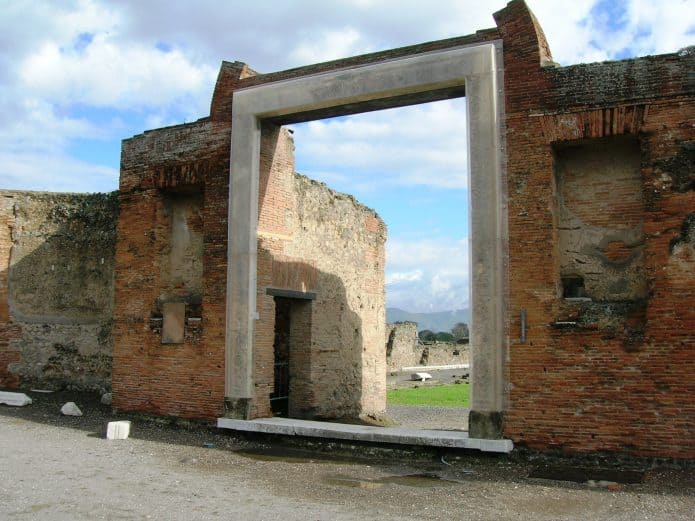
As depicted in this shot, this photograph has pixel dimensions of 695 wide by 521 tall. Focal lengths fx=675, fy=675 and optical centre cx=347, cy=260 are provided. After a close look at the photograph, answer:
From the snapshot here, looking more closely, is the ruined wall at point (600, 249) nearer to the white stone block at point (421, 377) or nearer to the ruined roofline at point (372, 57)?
the ruined roofline at point (372, 57)

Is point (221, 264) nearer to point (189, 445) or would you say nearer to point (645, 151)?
point (189, 445)

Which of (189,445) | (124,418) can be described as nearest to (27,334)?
(124,418)

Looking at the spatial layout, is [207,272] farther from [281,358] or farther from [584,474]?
[584,474]

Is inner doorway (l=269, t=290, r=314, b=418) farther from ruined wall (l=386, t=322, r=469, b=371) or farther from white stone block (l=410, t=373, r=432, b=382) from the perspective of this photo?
ruined wall (l=386, t=322, r=469, b=371)

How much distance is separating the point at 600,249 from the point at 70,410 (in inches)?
344

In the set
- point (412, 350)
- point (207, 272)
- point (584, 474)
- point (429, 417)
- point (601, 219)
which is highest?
point (601, 219)

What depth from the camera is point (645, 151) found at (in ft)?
25.6

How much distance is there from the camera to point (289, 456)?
28.0 feet

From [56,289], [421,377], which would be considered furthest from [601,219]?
[421,377]

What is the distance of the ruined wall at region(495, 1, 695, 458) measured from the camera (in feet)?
24.3

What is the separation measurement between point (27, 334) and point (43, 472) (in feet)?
23.5

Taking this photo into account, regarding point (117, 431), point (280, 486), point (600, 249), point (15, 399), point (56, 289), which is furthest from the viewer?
point (56, 289)

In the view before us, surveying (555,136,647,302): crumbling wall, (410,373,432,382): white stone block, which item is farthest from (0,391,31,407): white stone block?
(410,373,432,382): white stone block

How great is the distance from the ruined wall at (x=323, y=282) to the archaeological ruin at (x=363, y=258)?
0.05 meters
